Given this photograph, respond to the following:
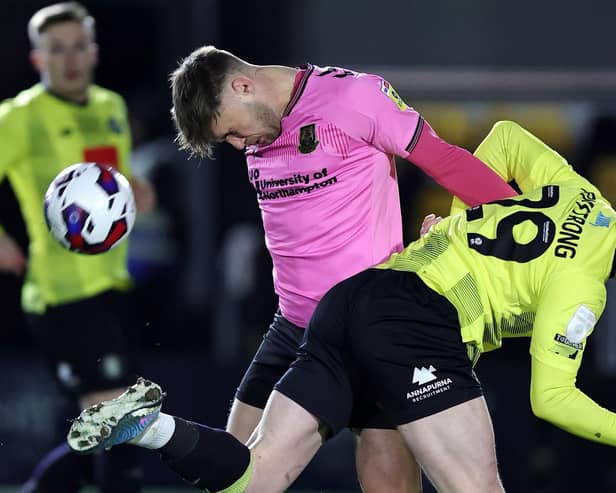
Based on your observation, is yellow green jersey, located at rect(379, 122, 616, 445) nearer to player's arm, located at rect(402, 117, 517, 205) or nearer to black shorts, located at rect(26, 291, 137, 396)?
player's arm, located at rect(402, 117, 517, 205)

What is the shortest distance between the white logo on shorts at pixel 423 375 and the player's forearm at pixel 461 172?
59cm

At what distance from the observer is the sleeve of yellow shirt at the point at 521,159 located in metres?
4.25

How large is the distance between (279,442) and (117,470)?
1.67 metres

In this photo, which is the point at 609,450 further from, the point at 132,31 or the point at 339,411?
the point at 132,31

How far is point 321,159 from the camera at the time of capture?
4.23 meters

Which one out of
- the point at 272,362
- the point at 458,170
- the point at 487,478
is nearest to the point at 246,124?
the point at 458,170

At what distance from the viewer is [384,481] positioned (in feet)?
14.6

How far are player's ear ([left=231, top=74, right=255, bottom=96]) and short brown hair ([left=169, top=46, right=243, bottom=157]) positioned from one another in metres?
0.03

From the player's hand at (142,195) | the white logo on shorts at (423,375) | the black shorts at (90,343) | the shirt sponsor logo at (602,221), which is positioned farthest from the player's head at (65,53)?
the shirt sponsor logo at (602,221)

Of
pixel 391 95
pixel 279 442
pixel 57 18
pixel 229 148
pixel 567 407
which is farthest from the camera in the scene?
pixel 229 148

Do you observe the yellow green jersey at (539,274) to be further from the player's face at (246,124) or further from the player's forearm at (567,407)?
the player's face at (246,124)

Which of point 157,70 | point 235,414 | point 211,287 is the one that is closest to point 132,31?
point 157,70

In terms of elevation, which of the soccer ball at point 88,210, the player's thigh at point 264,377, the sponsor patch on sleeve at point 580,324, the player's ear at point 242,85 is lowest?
the player's thigh at point 264,377

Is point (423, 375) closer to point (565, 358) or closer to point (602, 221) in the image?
point (565, 358)
